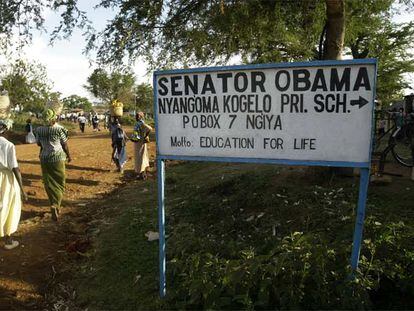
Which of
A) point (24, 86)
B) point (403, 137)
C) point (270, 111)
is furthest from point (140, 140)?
point (24, 86)

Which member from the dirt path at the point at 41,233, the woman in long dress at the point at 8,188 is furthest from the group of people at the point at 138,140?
the woman in long dress at the point at 8,188

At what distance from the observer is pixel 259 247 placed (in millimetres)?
3898

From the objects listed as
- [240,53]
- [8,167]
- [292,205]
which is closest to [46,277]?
[8,167]

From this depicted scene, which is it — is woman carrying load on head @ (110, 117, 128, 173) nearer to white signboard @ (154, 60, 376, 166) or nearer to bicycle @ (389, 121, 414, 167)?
bicycle @ (389, 121, 414, 167)

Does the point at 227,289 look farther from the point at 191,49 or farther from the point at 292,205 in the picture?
the point at 191,49

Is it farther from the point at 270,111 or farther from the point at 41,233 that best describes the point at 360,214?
the point at 41,233

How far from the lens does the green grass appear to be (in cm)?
310

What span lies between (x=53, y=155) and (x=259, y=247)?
426cm

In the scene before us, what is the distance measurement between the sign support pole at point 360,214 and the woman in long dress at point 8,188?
4.27 metres

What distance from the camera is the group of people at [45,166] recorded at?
5.29 meters

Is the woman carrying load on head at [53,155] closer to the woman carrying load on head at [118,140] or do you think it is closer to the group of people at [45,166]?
the group of people at [45,166]

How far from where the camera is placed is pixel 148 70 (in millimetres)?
7434

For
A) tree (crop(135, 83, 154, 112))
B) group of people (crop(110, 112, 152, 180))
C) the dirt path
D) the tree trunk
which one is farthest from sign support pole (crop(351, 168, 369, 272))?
tree (crop(135, 83, 154, 112))

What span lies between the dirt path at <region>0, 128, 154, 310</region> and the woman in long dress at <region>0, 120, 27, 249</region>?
0.28m
